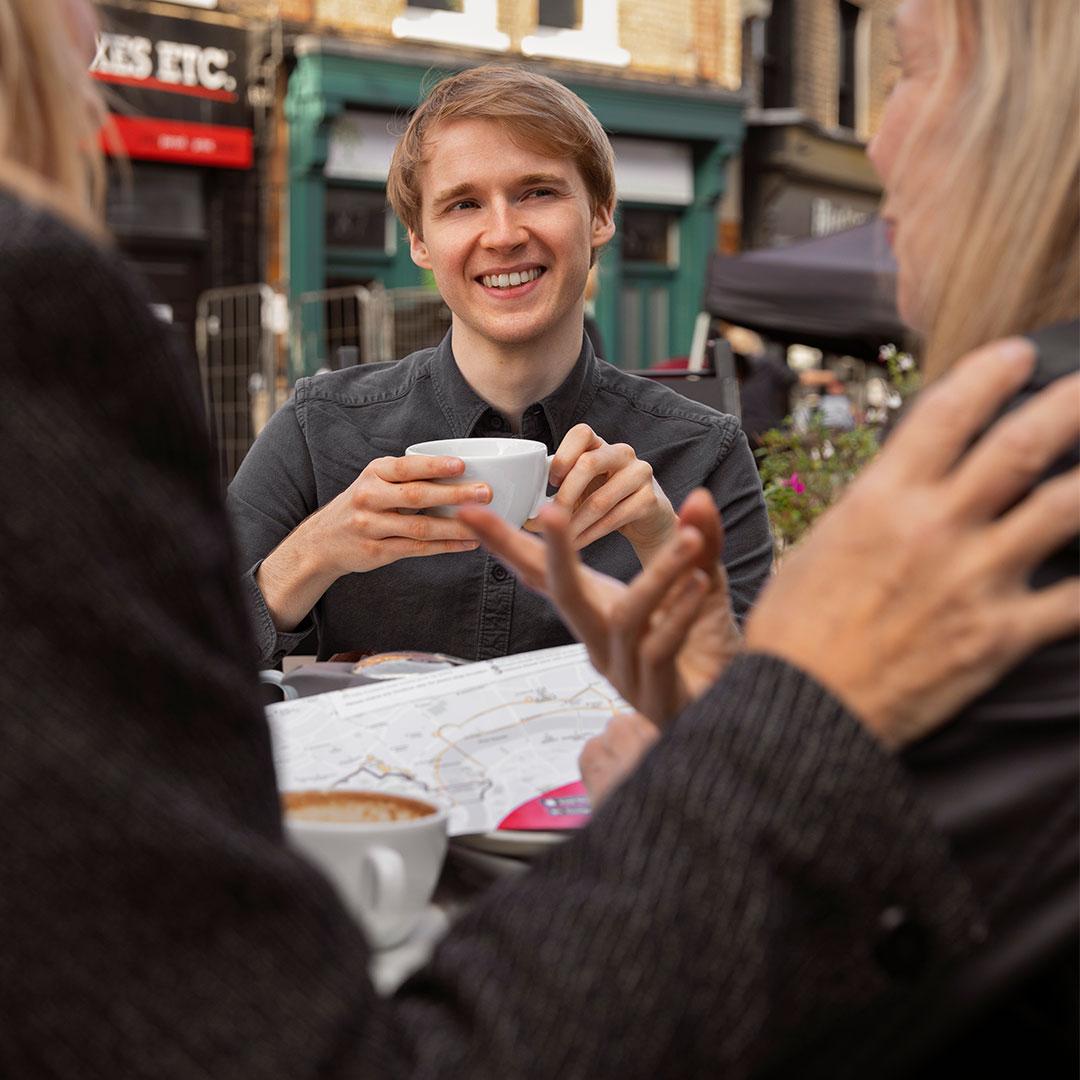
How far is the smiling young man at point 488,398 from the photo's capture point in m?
2.26

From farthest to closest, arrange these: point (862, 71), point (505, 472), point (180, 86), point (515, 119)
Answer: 1. point (862, 71)
2. point (180, 86)
3. point (515, 119)
4. point (505, 472)

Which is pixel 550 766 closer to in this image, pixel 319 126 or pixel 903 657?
pixel 903 657

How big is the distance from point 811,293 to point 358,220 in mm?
4978

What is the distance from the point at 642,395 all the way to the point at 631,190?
10853mm

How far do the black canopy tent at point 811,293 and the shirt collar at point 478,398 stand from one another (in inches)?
196

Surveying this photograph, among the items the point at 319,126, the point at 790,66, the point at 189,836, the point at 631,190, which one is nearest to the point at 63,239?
the point at 189,836

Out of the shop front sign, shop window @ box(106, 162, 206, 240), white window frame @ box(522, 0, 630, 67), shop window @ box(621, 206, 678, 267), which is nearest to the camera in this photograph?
the shop front sign

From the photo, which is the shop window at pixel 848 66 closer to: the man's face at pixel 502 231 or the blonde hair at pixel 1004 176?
the man's face at pixel 502 231

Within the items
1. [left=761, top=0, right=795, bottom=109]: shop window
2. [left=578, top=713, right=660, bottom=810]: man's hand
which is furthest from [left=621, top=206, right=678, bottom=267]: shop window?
[left=578, top=713, right=660, bottom=810]: man's hand

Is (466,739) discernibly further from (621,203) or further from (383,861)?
(621,203)

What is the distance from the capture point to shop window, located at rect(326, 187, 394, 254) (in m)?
11.2

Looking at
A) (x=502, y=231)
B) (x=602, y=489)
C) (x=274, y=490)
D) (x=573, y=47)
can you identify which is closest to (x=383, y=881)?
(x=602, y=489)

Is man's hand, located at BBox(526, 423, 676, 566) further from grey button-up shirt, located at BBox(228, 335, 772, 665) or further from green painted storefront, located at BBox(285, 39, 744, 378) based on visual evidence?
green painted storefront, located at BBox(285, 39, 744, 378)

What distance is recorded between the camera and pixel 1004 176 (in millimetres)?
871
